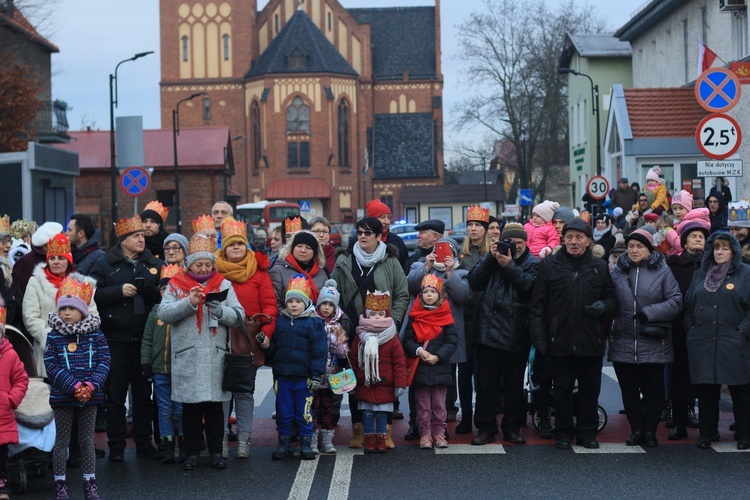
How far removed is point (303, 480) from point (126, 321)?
2.22 metres

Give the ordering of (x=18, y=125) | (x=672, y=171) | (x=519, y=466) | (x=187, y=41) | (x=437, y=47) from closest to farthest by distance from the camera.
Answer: (x=519, y=466) → (x=672, y=171) → (x=18, y=125) → (x=187, y=41) → (x=437, y=47)

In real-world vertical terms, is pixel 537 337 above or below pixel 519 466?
above

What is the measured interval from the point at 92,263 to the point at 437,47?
93.6m

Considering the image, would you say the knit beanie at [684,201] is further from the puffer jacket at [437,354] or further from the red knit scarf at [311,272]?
the red knit scarf at [311,272]

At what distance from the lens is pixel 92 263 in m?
10.4

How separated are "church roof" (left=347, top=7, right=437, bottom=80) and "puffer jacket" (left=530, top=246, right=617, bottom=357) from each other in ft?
295

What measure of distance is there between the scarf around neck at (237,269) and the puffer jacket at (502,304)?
6.63 feet

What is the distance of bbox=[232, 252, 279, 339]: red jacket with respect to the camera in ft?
33.0

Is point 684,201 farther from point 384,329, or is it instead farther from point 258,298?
point 258,298

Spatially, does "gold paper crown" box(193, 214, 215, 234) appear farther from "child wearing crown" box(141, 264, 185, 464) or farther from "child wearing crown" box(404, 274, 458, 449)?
"child wearing crown" box(404, 274, 458, 449)

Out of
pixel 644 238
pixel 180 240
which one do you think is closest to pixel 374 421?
pixel 180 240

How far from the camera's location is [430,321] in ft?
33.7

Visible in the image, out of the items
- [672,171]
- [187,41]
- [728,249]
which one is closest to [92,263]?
[728,249]

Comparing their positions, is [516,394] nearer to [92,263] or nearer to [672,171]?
[92,263]
